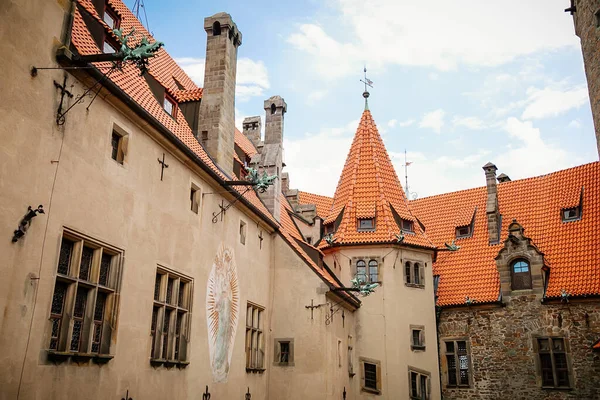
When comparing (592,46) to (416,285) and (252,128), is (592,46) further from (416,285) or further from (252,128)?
(252,128)

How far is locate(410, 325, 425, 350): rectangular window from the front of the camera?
72.5 feet

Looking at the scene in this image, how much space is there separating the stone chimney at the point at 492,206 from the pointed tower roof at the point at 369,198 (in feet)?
13.9

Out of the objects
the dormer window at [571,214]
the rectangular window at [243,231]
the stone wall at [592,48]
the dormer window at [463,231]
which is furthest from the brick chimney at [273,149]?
the dormer window at [571,214]

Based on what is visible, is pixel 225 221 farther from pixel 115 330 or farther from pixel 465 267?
pixel 465 267

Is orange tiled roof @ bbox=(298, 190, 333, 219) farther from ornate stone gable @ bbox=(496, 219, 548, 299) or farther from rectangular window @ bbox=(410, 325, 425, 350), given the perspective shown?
ornate stone gable @ bbox=(496, 219, 548, 299)

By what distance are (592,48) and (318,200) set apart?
14.2 m

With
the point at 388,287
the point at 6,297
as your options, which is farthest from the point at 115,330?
the point at 388,287

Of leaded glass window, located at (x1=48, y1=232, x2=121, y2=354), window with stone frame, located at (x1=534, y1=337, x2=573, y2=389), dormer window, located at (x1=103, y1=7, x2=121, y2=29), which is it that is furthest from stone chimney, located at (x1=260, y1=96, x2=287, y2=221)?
window with stone frame, located at (x1=534, y1=337, x2=573, y2=389)

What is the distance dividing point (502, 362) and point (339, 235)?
27.2 feet

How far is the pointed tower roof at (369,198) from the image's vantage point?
22.9 metres

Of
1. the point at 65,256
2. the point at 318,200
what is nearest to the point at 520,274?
the point at 318,200

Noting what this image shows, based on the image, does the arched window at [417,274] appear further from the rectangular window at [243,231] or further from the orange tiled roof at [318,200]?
the rectangular window at [243,231]

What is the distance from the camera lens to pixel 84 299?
8.91 metres

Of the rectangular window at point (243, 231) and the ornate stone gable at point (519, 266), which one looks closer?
the rectangular window at point (243, 231)
